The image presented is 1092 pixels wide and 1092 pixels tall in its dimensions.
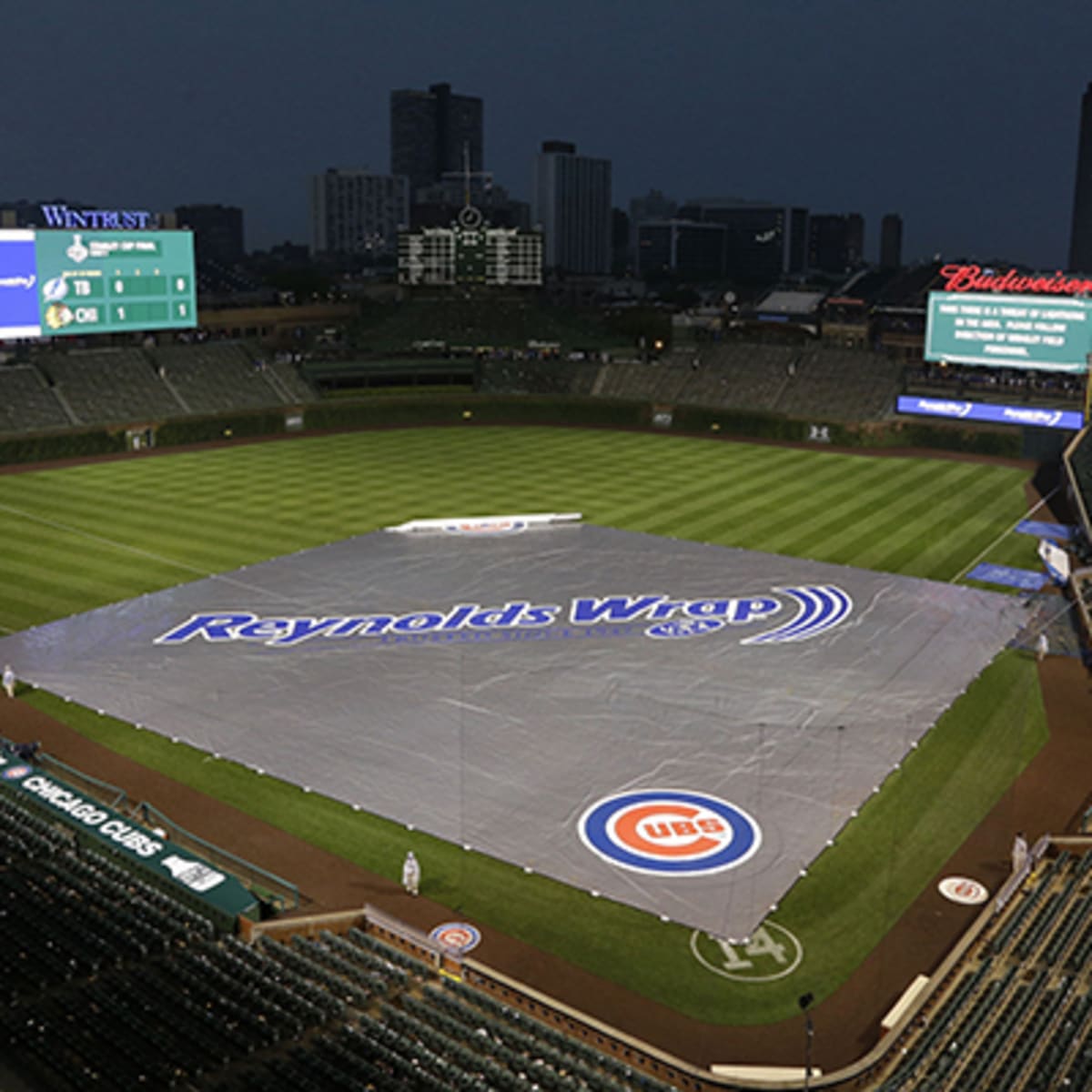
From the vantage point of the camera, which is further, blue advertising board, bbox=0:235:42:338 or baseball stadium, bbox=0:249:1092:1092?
blue advertising board, bbox=0:235:42:338

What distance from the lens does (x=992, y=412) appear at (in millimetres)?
61375

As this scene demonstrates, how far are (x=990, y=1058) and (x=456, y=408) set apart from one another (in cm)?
6427

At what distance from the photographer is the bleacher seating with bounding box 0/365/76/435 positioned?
58.0 metres

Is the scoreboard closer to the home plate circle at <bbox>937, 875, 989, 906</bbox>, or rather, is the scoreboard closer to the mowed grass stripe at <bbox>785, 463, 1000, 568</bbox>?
the mowed grass stripe at <bbox>785, 463, 1000, 568</bbox>

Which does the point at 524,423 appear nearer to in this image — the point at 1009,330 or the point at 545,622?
the point at 1009,330

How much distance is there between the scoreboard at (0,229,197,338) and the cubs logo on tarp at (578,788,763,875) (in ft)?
152

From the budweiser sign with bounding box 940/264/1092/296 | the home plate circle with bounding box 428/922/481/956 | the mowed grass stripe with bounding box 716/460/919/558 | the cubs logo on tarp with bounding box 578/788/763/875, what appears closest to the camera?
the home plate circle with bounding box 428/922/481/956

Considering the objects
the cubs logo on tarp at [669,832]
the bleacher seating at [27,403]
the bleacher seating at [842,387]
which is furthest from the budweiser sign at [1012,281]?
the bleacher seating at [27,403]

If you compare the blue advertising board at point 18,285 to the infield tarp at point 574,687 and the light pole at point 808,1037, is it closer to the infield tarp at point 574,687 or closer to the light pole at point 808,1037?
the infield tarp at point 574,687

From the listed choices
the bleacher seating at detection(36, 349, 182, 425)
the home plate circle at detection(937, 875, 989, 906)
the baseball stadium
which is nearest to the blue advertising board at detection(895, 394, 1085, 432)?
the baseball stadium

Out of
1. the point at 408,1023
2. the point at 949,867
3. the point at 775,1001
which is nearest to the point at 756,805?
the point at 949,867

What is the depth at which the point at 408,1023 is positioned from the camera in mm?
13859

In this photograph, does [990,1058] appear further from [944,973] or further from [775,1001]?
[775,1001]

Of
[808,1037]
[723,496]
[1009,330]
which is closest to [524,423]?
[723,496]
